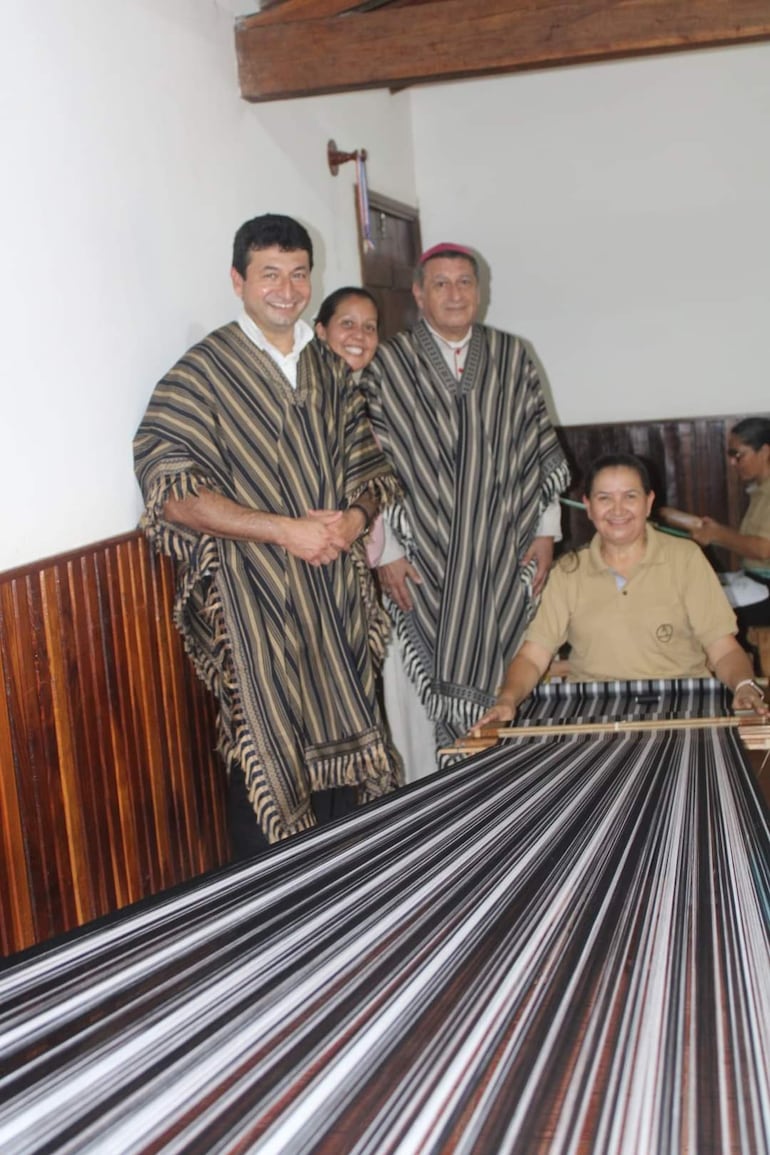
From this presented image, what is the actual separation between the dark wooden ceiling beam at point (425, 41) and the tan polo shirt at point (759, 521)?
62.8 inches

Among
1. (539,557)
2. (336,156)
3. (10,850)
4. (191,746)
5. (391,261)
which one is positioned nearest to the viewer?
(10,850)

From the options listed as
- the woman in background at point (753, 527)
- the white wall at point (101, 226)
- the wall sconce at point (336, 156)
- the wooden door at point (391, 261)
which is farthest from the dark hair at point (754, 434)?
the white wall at point (101, 226)

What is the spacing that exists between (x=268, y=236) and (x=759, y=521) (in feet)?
7.67

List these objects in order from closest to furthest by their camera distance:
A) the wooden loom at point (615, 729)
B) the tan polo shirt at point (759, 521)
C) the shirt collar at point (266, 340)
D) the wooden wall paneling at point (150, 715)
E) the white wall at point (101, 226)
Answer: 1. the white wall at point (101, 226)
2. the wooden loom at point (615, 729)
3. the wooden wall paneling at point (150, 715)
4. the shirt collar at point (266, 340)
5. the tan polo shirt at point (759, 521)

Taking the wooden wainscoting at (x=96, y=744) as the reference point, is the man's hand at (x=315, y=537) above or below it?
above

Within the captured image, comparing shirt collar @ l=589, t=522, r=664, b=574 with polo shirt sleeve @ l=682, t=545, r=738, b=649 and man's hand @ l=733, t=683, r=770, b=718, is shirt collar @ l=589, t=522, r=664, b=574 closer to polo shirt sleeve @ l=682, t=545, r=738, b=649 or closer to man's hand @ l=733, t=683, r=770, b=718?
polo shirt sleeve @ l=682, t=545, r=738, b=649

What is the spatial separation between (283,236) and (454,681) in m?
1.27

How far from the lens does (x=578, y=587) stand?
9.60 ft

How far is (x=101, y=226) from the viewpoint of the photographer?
2.54 m

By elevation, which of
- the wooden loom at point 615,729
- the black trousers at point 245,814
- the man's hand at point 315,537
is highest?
the man's hand at point 315,537

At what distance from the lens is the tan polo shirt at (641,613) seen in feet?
9.32

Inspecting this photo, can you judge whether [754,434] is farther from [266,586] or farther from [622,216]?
[266,586]

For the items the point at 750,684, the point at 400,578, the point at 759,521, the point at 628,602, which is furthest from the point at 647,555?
the point at 759,521

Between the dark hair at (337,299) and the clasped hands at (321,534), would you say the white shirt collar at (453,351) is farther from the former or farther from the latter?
the clasped hands at (321,534)
